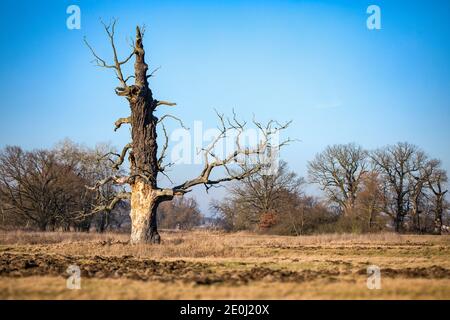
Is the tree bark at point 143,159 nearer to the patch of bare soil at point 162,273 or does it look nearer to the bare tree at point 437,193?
the patch of bare soil at point 162,273

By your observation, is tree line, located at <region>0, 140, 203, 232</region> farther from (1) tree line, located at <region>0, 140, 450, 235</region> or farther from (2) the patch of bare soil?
(2) the patch of bare soil

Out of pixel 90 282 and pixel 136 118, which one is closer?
pixel 90 282

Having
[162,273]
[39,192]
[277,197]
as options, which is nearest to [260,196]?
[277,197]

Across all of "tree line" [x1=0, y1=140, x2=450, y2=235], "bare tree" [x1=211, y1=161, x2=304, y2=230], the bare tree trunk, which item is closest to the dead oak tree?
the bare tree trunk

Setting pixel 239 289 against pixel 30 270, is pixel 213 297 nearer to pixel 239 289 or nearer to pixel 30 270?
pixel 239 289

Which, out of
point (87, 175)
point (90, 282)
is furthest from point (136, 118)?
point (87, 175)

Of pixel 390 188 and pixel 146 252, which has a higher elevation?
pixel 390 188

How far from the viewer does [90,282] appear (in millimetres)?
9688

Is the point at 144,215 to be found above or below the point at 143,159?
below

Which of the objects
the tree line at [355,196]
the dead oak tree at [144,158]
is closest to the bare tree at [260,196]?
the tree line at [355,196]

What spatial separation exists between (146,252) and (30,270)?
721 cm

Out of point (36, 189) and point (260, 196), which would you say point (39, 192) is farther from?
point (260, 196)
